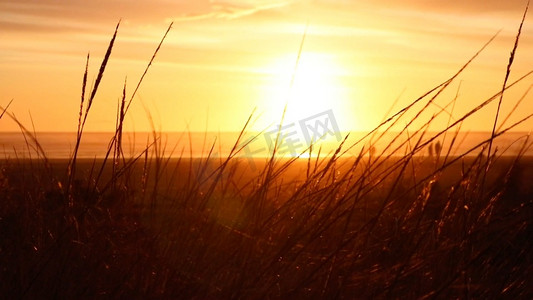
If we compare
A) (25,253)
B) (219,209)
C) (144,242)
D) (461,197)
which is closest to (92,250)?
(144,242)

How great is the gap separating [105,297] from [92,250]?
0.16 m

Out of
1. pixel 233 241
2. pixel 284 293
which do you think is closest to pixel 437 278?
pixel 284 293

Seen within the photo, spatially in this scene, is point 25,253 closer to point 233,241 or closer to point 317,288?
point 233,241

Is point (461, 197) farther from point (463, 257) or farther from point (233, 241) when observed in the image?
point (233, 241)

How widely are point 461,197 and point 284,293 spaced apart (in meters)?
0.81

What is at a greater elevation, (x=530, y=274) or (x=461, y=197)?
(x=461, y=197)

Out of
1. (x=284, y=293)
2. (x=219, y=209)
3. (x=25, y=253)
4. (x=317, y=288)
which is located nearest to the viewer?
(x=284, y=293)

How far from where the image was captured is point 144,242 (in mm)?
2094

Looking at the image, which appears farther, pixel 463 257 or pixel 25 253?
pixel 25 253

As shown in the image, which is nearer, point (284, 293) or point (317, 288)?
point (284, 293)

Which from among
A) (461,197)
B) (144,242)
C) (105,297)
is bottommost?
(105,297)

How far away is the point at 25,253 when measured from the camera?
86.1 inches

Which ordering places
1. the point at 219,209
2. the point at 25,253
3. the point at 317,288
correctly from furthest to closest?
the point at 219,209
the point at 25,253
the point at 317,288

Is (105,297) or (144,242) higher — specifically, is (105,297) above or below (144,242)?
below
